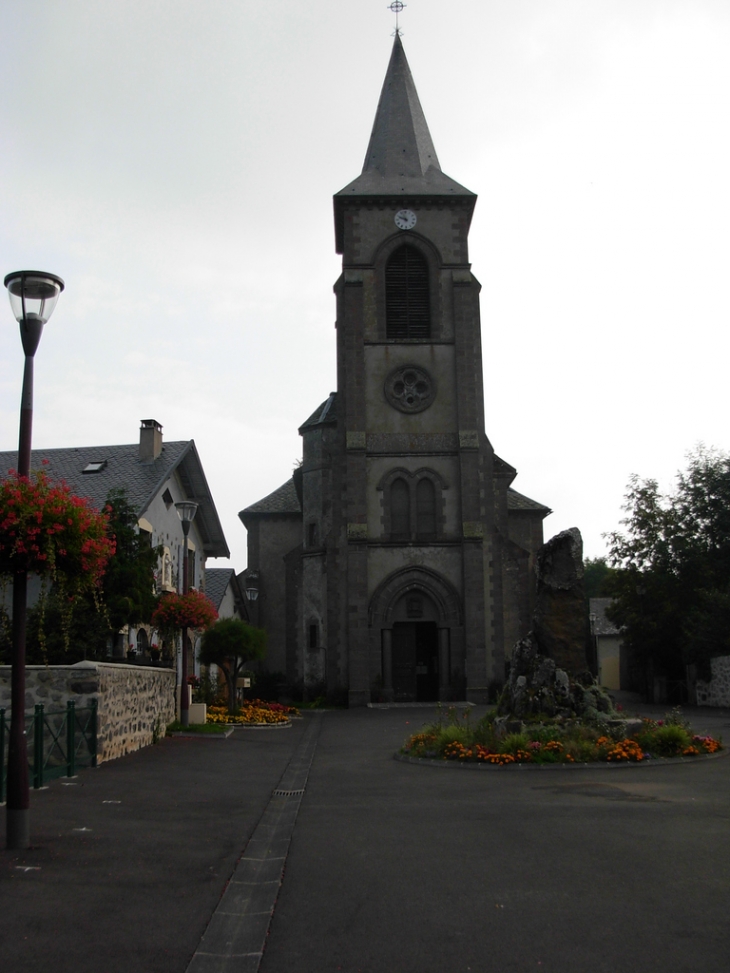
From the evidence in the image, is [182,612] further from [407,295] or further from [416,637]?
[407,295]

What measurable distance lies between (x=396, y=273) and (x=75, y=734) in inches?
1080

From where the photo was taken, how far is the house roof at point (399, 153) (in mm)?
38406

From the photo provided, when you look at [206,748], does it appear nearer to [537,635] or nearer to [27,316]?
[537,635]

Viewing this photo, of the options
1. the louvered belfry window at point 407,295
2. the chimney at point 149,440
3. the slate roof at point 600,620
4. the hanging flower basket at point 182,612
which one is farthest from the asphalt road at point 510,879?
the slate roof at point 600,620

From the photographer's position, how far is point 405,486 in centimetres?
3562

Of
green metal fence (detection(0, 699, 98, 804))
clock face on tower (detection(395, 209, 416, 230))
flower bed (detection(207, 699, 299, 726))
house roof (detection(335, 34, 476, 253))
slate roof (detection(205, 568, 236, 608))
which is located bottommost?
flower bed (detection(207, 699, 299, 726))

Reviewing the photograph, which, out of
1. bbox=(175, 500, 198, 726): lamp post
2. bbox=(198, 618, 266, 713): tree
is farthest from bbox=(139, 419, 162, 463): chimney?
bbox=(175, 500, 198, 726): lamp post

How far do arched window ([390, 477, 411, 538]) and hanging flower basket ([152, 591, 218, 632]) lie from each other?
47.2 feet

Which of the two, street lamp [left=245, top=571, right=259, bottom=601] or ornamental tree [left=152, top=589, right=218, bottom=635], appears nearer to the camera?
ornamental tree [left=152, top=589, right=218, bottom=635]

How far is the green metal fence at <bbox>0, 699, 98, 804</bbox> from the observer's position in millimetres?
11641

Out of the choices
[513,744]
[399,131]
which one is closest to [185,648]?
[513,744]

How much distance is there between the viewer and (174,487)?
102 feet

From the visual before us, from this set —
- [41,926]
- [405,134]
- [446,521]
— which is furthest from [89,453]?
[41,926]

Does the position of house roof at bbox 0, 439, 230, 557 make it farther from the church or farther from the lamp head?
the lamp head
